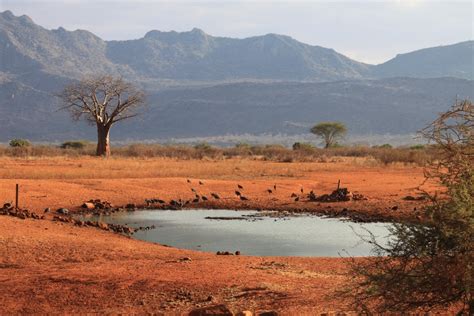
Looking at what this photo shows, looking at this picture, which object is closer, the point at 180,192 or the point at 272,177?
the point at 180,192

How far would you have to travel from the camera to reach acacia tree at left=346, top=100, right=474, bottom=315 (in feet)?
26.4

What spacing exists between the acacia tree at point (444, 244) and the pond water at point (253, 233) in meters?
8.02

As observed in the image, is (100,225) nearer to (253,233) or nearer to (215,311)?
(253,233)

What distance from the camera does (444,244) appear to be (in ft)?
27.2

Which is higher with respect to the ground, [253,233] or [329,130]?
[329,130]

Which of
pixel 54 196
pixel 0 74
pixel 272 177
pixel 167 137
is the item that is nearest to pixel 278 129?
pixel 167 137

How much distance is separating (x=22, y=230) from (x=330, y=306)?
9.35m

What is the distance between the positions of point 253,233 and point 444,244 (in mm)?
12465

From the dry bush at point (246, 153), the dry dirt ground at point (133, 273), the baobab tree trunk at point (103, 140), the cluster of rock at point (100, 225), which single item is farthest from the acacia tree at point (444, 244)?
the baobab tree trunk at point (103, 140)

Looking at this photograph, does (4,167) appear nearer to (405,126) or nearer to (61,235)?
(61,235)

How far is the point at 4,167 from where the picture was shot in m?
36.7

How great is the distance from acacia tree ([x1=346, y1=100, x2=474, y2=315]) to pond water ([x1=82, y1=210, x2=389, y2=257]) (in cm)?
802

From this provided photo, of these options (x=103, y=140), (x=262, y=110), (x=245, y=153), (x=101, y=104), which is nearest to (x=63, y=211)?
(x=103, y=140)

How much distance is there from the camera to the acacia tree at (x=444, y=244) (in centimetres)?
804
